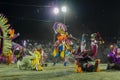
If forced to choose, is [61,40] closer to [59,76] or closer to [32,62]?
[32,62]

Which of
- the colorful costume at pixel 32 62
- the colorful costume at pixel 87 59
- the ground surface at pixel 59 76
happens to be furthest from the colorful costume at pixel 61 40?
the ground surface at pixel 59 76

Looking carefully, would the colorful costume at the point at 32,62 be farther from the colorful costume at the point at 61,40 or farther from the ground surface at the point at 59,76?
the colorful costume at the point at 61,40

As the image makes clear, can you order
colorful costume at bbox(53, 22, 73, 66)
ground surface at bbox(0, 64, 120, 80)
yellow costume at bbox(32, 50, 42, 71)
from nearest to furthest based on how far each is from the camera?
ground surface at bbox(0, 64, 120, 80) < yellow costume at bbox(32, 50, 42, 71) < colorful costume at bbox(53, 22, 73, 66)

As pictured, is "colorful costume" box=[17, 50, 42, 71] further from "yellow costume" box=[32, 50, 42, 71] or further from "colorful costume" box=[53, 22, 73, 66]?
"colorful costume" box=[53, 22, 73, 66]

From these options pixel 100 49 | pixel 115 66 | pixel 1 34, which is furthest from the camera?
pixel 100 49

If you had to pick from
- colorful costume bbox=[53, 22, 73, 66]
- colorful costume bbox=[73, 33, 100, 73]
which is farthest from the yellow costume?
colorful costume bbox=[53, 22, 73, 66]

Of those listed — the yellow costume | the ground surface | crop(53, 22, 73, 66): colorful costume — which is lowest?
the ground surface

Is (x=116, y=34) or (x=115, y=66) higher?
(x=116, y=34)

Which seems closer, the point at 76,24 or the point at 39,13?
the point at 76,24

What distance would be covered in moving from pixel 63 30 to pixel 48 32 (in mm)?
14857

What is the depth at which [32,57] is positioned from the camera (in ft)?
52.5

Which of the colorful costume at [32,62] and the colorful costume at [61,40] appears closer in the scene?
the colorful costume at [32,62]

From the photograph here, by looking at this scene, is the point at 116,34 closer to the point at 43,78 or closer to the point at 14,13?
the point at 14,13

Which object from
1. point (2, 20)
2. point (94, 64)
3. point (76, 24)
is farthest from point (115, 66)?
point (76, 24)
